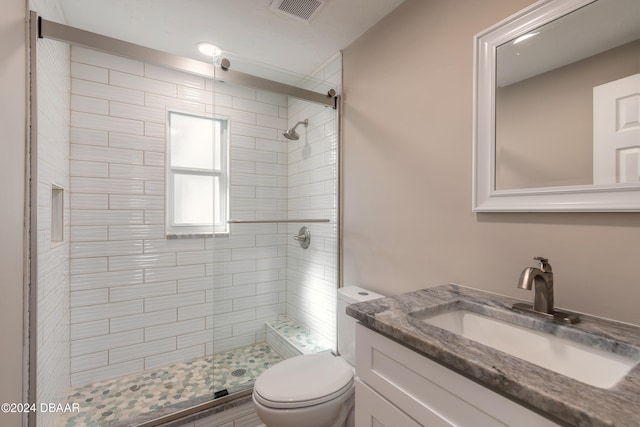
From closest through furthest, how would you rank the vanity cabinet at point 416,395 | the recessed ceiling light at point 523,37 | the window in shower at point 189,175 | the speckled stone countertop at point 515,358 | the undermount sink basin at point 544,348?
the speckled stone countertop at point 515,358 → the vanity cabinet at point 416,395 → the undermount sink basin at point 544,348 → the recessed ceiling light at point 523,37 → the window in shower at point 189,175

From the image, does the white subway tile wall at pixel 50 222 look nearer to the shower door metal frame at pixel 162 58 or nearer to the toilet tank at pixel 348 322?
the shower door metal frame at pixel 162 58

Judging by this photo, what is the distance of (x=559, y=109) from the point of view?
958mm

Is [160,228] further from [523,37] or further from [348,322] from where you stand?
[523,37]

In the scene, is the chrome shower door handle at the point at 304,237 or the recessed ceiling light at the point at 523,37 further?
the chrome shower door handle at the point at 304,237

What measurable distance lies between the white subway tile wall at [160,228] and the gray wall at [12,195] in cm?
88

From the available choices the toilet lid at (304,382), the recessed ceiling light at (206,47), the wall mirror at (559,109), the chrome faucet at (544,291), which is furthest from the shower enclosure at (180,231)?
the chrome faucet at (544,291)

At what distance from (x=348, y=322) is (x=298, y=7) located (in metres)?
1.85

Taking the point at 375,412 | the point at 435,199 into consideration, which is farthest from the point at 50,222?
the point at 435,199

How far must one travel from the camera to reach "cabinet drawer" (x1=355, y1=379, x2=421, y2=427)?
785mm

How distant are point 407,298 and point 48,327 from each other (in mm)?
1806

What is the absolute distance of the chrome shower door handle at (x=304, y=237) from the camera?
6.84 feet

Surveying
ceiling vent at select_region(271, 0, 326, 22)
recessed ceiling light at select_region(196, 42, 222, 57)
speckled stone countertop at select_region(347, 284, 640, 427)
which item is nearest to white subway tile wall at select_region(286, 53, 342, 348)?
ceiling vent at select_region(271, 0, 326, 22)

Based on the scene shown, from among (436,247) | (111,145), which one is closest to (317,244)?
(436,247)

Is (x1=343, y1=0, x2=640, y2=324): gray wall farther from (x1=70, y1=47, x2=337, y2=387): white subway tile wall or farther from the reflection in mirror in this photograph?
(x1=70, y1=47, x2=337, y2=387): white subway tile wall
